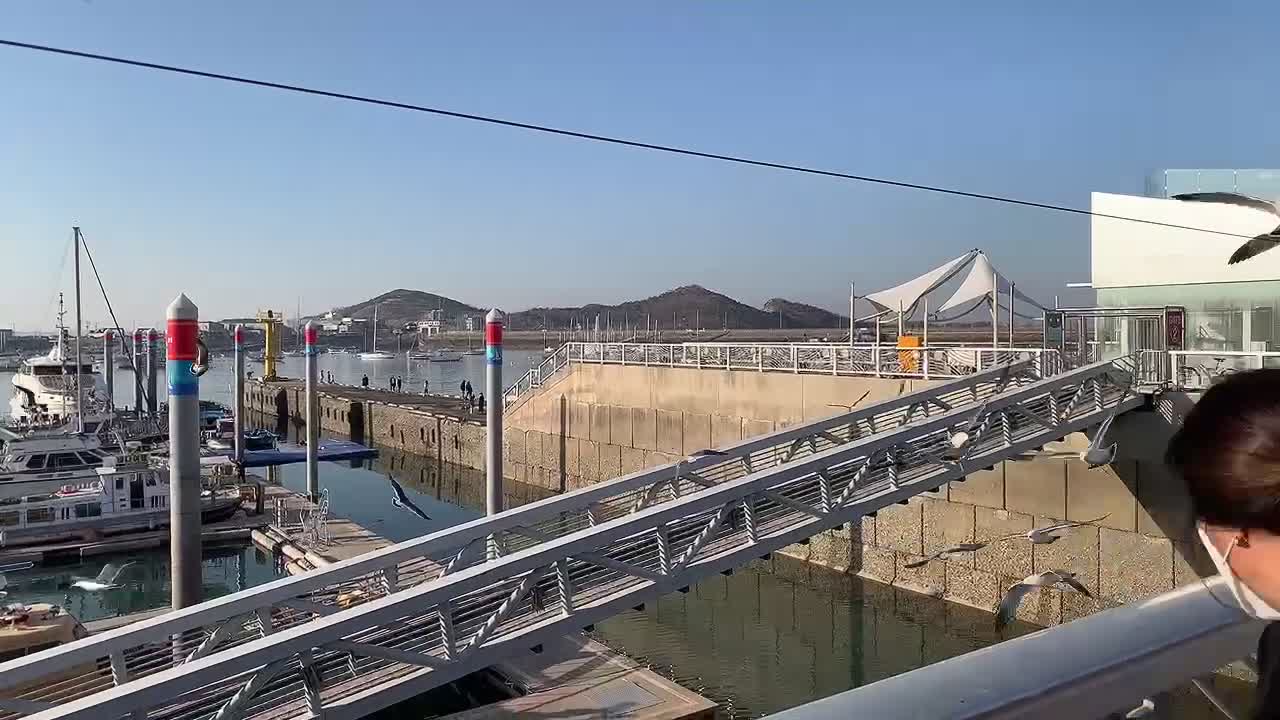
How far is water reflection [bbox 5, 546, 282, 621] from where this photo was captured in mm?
21969

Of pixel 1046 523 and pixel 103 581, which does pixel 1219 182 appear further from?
pixel 103 581

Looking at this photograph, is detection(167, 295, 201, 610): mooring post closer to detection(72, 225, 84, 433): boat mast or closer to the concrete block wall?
the concrete block wall

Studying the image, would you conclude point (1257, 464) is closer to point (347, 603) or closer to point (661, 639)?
point (347, 603)

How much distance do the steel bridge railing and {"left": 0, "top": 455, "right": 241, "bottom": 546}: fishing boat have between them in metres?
15.4

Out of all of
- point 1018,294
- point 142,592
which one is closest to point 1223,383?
point 142,592

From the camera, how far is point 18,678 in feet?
25.6

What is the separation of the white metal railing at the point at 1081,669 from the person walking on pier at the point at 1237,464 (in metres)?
0.48

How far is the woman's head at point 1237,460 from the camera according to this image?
1.22m

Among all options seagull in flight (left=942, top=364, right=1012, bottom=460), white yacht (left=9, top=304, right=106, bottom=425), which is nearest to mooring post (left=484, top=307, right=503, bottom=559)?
seagull in flight (left=942, top=364, right=1012, bottom=460)

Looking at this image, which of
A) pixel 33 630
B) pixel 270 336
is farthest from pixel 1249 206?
pixel 270 336

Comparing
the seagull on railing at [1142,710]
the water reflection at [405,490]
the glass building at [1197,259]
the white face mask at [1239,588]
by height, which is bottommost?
the water reflection at [405,490]

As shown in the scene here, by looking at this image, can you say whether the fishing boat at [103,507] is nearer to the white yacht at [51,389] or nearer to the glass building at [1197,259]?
the white yacht at [51,389]

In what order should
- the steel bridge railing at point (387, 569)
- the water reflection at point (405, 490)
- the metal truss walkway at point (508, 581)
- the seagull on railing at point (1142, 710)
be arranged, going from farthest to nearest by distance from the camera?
the water reflection at point (405, 490) < the steel bridge railing at point (387, 569) < the metal truss walkway at point (508, 581) < the seagull on railing at point (1142, 710)

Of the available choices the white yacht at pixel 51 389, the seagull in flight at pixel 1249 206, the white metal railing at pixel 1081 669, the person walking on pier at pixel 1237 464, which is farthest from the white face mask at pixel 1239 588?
the white yacht at pixel 51 389
